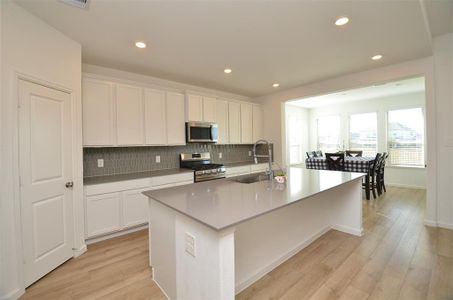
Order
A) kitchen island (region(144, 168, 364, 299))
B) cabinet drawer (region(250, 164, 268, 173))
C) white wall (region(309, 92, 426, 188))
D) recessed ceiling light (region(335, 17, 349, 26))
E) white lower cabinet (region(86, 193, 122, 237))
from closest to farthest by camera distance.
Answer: kitchen island (region(144, 168, 364, 299)) → recessed ceiling light (region(335, 17, 349, 26)) → white lower cabinet (region(86, 193, 122, 237)) → cabinet drawer (region(250, 164, 268, 173)) → white wall (region(309, 92, 426, 188))

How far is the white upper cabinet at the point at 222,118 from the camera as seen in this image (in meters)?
4.59

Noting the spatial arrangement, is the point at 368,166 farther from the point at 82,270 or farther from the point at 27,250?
the point at 27,250

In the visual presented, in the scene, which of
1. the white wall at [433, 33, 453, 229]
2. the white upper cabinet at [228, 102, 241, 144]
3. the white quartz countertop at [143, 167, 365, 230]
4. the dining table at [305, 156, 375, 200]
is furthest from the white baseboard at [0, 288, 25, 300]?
the dining table at [305, 156, 375, 200]

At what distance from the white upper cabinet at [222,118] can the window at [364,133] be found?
15.5 ft

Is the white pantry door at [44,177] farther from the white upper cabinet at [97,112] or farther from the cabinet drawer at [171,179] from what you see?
the cabinet drawer at [171,179]

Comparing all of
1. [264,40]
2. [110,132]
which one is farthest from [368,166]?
[110,132]

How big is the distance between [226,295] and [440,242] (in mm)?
3051

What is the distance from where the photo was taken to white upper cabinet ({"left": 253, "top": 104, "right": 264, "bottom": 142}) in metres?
5.41

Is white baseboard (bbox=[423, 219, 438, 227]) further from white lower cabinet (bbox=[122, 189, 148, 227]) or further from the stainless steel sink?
white lower cabinet (bbox=[122, 189, 148, 227])

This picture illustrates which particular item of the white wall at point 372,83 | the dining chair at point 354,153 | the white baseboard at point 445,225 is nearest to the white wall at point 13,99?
the white wall at point 372,83

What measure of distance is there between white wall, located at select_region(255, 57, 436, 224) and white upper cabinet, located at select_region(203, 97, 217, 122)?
1.73m

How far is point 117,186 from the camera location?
2.92m

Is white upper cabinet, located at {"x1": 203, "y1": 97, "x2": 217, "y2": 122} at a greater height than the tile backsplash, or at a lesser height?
greater

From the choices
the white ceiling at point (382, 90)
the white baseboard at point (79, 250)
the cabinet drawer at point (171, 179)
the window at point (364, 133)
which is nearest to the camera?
the white baseboard at point (79, 250)
